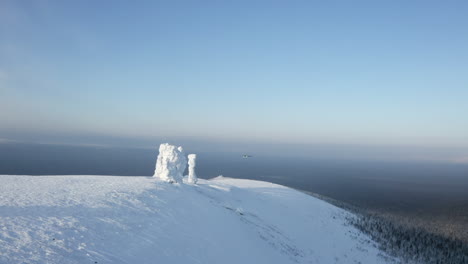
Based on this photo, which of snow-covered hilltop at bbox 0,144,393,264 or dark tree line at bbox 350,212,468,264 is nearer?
snow-covered hilltop at bbox 0,144,393,264

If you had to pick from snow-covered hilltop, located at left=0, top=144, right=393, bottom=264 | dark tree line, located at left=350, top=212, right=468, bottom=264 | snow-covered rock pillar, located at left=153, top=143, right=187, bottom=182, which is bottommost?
dark tree line, located at left=350, top=212, right=468, bottom=264

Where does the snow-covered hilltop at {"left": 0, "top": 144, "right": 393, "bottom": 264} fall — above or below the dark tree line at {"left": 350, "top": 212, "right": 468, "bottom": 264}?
above

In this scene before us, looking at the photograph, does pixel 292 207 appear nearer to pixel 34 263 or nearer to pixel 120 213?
pixel 120 213

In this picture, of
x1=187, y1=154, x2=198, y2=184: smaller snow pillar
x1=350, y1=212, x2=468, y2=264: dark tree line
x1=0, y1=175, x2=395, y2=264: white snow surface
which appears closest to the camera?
x1=0, y1=175, x2=395, y2=264: white snow surface

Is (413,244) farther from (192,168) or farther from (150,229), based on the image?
(150,229)

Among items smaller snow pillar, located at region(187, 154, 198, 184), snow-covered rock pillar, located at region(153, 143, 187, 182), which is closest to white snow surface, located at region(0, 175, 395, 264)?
snow-covered rock pillar, located at region(153, 143, 187, 182)

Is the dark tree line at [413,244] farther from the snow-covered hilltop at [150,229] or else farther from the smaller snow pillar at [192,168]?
the smaller snow pillar at [192,168]

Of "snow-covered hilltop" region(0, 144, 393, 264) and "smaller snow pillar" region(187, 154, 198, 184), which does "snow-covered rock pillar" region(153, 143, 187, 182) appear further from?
"smaller snow pillar" region(187, 154, 198, 184)

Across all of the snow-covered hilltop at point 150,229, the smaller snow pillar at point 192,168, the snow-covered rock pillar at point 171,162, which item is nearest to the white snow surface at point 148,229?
the snow-covered hilltop at point 150,229
